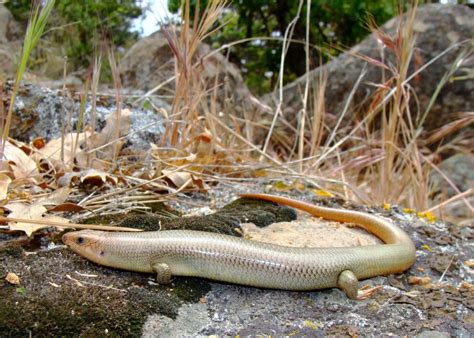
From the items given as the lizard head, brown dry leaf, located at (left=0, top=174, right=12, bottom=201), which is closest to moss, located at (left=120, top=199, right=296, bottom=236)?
the lizard head

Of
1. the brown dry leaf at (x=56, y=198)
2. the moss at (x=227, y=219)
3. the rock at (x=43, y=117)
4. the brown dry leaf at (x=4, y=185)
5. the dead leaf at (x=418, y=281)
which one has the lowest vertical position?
the dead leaf at (x=418, y=281)

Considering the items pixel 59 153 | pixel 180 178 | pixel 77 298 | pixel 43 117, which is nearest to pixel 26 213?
pixel 77 298

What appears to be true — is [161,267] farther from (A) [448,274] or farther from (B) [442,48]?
(B) [442,48]

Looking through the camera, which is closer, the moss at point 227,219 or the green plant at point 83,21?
the moss at point 227,219

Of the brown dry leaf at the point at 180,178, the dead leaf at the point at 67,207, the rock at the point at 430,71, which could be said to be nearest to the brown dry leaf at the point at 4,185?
the dead leaf at the point at 67,207

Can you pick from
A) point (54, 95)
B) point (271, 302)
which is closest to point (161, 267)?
point (271, 302)

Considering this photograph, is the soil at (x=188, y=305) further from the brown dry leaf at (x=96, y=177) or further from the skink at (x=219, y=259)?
the brown dry leaf at (x=96, y=177)
